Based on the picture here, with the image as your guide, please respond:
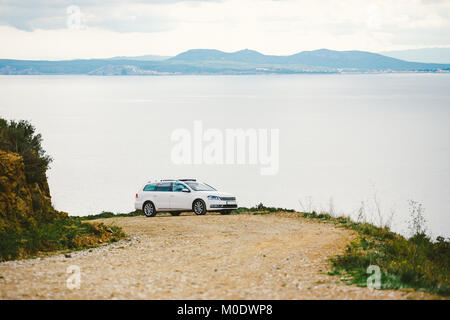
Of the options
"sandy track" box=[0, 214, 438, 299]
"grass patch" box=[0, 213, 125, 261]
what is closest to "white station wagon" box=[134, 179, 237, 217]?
"sandy track" box=[0, 214, 438, 299]

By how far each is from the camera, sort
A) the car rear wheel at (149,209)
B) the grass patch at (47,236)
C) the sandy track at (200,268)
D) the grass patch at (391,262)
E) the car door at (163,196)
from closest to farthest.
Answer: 1. the sandy track at (200,268)
2. the grass patch at (391,262)
3. the grass patch at (47,236)
4. the car door at (163,196)
5. the car rear wheel at (149,209)

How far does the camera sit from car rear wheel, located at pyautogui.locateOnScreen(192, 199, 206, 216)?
26.0 metres

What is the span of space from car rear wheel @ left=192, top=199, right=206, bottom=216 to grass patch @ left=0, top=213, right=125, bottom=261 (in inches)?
264

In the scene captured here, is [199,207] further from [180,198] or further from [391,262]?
[391,262]

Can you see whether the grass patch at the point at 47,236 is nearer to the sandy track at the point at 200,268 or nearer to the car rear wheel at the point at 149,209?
the sandy track at the point at 200,268

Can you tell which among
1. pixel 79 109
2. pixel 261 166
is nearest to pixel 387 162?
pixel 261 166

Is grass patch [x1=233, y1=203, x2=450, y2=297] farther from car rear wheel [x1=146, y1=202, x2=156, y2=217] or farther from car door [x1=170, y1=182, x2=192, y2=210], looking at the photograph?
car rear wheel [x1=146, y1=202, x2=156, y2=217]

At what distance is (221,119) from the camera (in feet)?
457

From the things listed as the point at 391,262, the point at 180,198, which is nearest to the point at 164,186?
the point at 180,198

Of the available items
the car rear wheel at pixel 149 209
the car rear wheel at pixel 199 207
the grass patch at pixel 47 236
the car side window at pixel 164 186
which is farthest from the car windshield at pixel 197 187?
the grass patch at pixel 47 236

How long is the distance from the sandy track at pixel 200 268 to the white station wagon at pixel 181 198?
17.2ft

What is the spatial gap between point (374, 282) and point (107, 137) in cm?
10219

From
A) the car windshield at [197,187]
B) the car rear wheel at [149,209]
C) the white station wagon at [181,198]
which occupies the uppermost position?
the car windshield at [197,187]

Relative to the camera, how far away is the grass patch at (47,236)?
15.4 metres
